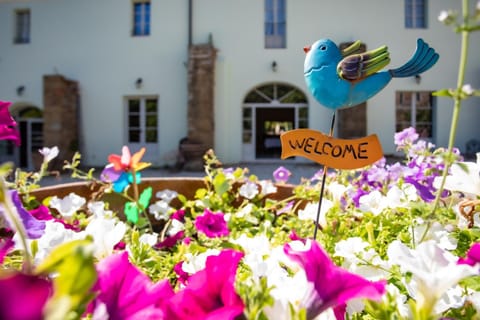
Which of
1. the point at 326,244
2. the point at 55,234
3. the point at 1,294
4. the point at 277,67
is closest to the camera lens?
the point at 1,294

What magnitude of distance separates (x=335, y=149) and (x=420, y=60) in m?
0.20

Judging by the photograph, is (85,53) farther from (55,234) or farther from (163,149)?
(55,234)

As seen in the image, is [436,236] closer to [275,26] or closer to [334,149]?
[334,149]

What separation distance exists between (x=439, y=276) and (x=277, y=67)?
29.0ft

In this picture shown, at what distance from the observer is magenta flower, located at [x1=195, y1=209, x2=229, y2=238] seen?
0.99 meters

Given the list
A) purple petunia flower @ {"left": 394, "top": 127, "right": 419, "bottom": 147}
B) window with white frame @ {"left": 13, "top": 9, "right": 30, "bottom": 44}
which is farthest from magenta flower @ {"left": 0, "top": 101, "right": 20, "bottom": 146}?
window with white frame @ {"left": 13, "top": 9, "right": 30, "bottom": 44}

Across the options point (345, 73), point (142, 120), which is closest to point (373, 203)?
point (345, 73)

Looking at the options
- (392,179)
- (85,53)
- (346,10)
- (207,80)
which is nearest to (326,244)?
(392,179)

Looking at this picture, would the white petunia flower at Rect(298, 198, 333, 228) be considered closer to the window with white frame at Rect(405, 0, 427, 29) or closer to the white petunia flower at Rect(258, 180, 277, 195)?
the white petunia flower at Rect(258, 180, 277, 195)

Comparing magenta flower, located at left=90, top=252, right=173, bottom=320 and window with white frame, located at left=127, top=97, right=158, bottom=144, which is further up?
window with white frame, located at left=127, top=97, right=158, bottom=144

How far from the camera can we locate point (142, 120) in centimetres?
930

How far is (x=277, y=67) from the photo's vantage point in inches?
350

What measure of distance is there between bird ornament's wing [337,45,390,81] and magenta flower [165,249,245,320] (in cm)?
46

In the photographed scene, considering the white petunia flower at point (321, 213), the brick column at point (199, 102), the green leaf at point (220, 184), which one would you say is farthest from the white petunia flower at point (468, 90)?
the brick column at point (199, 102)
